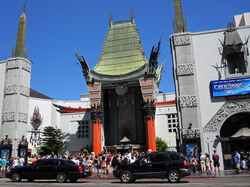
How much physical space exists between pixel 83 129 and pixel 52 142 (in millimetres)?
5522

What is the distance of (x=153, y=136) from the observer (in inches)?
1479

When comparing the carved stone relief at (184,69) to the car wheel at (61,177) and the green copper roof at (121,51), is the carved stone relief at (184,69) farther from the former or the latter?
the green copper roof at (121,51)

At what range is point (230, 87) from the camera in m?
22.8

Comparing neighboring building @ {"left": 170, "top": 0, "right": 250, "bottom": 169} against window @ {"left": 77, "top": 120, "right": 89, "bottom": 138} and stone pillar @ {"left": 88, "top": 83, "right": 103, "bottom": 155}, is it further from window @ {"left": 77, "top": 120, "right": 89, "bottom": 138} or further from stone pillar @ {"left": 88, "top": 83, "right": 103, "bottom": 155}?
window @ {"left": 77, "top": 120, "right": 89, "bottom": 138}

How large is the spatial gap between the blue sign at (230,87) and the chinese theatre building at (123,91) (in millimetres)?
15991

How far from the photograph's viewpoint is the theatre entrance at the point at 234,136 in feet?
71.7

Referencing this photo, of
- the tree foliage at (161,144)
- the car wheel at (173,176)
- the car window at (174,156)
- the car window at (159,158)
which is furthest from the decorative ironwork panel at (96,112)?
the car wheel at (173,176)

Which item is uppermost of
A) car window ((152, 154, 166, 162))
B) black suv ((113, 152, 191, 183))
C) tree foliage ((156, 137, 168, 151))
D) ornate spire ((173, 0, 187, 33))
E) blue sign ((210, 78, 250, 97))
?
ornate spire ((173, 0, 187, 33))

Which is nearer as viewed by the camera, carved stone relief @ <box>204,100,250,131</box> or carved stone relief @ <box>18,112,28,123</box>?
carved stone relief @ <box>204,100,250,131</box>

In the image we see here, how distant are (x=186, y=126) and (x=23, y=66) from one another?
19.1 meters

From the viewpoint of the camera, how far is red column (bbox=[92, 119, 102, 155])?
38.6 m

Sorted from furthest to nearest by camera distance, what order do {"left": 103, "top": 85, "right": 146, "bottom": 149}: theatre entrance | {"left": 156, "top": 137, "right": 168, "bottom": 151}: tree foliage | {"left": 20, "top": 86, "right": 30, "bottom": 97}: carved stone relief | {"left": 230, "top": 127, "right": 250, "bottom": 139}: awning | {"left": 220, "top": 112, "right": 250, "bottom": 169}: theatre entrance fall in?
{"left": 103, "top": 85, "right": 146, "bottom": 149}: theatre entrance
{"left": 156, "top": 137, "right": 168, "bottom": 151}: tree foliage
{"left": 20, "top": 86, "right": 30, "bottom": 97}: carved stone relief
{"left": 220, "top": 112, "right": 250, "bottom": 169}: theatre entrance
{"left": 230, "top": 127, "right": 250, "bottom": 139}: awning

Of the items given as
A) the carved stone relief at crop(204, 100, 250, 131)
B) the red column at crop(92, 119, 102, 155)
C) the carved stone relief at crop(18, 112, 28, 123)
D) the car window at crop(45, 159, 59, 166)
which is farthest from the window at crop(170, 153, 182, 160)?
the red column at crop(92, 119, 102, 155)

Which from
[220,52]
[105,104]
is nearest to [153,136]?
[105,104]
